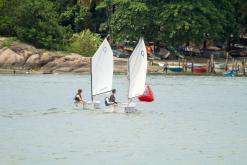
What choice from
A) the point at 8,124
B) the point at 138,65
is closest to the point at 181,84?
the point at 138,65

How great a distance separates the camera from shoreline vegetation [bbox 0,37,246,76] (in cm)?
9944

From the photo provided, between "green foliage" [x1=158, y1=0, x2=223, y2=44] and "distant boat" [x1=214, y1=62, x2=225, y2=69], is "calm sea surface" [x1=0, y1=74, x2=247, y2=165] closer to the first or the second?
"green foliage" [x1=158, y1=0, x2=223, y2=44]

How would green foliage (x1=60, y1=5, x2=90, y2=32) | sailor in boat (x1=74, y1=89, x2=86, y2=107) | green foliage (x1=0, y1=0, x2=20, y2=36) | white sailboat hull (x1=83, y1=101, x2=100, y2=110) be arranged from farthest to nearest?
green foliage (x1=60, y1=5, x2=90, y2=32) → green foliage (x1=0, y1=0, x2=20, y2=36) → white sailboat hull (x1=83, y1=101, x2=100, y2=110) → sailor in boat (x1=74, y1=89, x2=86, y2=107)

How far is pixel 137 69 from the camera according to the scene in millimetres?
61406

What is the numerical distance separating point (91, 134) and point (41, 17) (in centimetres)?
5212

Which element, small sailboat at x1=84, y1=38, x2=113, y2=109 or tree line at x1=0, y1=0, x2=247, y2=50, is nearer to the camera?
small sailboat at x1=84, y1=38, x2=113, y2=109

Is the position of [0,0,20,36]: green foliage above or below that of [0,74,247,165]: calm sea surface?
above

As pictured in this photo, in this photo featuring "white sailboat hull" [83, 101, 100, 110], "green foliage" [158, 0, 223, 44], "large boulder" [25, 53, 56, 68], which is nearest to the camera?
"white sailboat hull" [83, 101, 100, 110]

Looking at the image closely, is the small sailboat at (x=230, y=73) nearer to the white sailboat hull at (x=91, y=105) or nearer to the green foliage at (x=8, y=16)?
the green foliage at (x=8, y=16)

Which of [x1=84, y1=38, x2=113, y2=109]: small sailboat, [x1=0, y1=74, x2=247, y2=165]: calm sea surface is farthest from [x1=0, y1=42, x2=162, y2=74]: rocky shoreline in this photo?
[x1=84, y1=38, x2=113, y2=109]: small sailboat

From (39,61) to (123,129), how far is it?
4658 cm

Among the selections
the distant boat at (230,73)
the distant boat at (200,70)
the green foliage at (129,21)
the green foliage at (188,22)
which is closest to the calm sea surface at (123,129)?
the distant boat at (230,73)

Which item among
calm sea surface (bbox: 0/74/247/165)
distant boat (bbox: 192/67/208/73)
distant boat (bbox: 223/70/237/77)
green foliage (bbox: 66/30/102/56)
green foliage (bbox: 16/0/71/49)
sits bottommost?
calm sea surface (bbox: 0/74/247/165)

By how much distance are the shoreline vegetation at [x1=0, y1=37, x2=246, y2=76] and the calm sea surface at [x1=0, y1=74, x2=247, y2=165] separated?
13617mm
